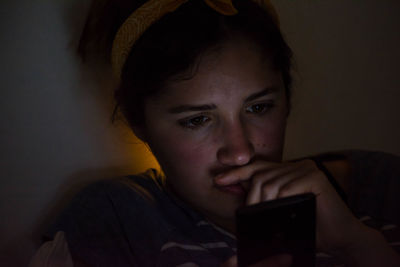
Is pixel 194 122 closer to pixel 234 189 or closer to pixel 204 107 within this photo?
pixel 204 107

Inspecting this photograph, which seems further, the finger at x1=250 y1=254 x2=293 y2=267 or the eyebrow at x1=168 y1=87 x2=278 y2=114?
the eyebrow at x1=168 y1=87 x2=278 y2=114

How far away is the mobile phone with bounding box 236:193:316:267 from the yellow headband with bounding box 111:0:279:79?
0.41 meters

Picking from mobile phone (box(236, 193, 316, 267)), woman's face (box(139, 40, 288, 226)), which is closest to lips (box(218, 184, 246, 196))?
woman's face (box(139, 40, 288, 226))

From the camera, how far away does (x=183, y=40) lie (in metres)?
0.67

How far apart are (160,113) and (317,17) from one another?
80 cm

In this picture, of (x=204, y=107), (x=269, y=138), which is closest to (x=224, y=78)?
(x=204, y=107)

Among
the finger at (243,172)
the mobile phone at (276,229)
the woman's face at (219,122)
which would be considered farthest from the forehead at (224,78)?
the mobile phone at (276,229)

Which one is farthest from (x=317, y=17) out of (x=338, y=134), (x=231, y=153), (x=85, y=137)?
(x=85, y=137)

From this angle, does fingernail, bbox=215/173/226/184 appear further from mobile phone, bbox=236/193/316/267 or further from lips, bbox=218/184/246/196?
mobile phone, bbox=236/193/316/267

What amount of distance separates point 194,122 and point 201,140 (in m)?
0.04

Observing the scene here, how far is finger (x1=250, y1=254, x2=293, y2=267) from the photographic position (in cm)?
50

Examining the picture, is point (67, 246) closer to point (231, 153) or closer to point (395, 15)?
point (231, 153)

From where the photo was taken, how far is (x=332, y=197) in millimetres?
635

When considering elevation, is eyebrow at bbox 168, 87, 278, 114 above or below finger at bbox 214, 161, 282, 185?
above
